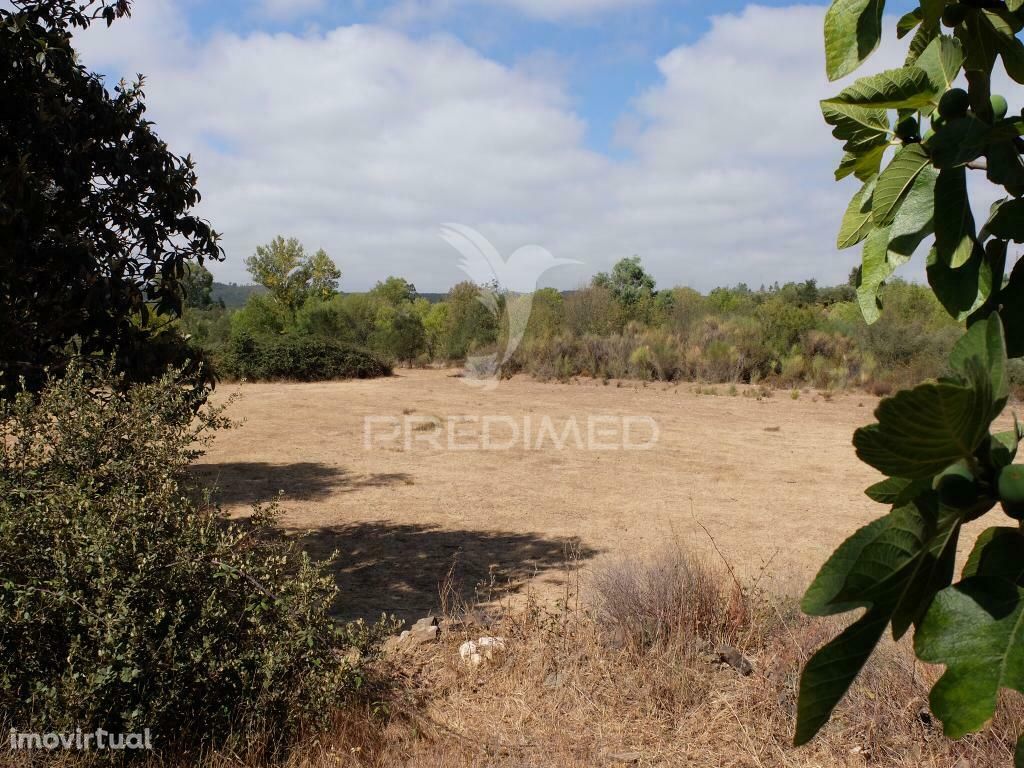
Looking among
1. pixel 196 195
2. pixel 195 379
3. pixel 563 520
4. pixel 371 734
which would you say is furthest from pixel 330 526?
pixel 371 734

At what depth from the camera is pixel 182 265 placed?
172 inches

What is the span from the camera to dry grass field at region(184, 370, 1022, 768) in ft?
10.8

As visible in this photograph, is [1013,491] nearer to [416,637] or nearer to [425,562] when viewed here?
[416,637]

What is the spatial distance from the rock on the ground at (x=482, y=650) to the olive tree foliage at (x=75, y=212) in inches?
90.9

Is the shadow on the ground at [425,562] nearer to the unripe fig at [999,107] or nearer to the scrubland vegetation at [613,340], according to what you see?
the unripe fig at [999,107]

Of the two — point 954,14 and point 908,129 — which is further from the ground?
point 954,14

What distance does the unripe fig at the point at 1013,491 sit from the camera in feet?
1.99

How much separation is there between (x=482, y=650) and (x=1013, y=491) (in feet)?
12.5

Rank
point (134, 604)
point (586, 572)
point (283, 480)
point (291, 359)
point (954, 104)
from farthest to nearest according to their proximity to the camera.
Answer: point (291, 359) → point (283, 480) → point (586, 572) → point (134, 604) → point (954, 104)

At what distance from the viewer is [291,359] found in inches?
810

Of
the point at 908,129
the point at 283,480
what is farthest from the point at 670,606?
the point at 283,480

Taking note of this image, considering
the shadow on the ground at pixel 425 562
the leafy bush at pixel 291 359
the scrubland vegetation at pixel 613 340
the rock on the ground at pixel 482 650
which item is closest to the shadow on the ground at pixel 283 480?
the shadow on the ground at pixel 425 562

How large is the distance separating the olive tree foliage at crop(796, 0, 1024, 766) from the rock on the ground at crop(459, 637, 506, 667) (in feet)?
11.2

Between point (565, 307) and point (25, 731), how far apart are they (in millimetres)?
21482
